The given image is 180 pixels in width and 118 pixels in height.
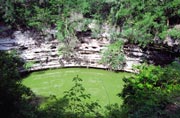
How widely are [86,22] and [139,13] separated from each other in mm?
2210

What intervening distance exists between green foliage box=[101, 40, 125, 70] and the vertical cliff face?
1.03ft

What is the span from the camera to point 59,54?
36.6 feet

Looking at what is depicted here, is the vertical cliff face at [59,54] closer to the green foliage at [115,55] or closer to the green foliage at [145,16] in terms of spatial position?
the green foliage at [115,55]

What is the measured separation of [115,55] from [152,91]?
470 centimetres

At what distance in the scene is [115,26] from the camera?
35.6ft

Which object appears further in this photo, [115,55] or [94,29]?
[94,29]

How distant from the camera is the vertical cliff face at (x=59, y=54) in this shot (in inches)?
423

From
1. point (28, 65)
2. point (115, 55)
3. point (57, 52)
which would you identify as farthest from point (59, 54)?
point (115, 55)

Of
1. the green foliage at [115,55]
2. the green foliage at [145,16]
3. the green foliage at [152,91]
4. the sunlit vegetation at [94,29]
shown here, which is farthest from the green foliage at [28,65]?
the green foliage at [152,91]

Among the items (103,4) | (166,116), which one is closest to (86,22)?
(103,4)

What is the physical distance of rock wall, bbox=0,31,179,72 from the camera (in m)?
10.7

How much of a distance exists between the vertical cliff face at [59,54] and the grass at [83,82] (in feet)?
1.02

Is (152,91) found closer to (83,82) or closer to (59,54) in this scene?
(83,82)

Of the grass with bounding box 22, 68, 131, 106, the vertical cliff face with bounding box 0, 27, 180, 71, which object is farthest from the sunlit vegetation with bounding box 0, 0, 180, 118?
the vertical cliff face with bounding box 0, 27, 180, 71
